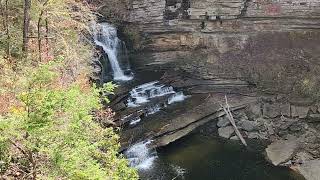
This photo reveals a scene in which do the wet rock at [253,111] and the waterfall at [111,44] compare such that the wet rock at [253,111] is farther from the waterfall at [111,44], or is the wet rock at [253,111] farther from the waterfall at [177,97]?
the waterfall at [111,44]

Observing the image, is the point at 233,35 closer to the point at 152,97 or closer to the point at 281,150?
the point at 152,97

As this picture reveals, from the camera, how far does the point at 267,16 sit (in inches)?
1101

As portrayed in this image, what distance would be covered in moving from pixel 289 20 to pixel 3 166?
2247 cm

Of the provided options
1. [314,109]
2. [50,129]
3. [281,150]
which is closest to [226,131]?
[281,150]

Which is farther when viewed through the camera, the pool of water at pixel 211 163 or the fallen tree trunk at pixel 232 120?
the fallen tree trunk at pixel 232 120

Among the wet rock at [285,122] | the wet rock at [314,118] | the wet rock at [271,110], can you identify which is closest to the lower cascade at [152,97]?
the wet rock at [271,110]

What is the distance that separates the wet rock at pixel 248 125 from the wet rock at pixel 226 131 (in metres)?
0.64

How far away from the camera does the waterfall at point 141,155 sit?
2095cm

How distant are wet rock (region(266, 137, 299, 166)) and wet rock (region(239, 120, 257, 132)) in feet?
5.07

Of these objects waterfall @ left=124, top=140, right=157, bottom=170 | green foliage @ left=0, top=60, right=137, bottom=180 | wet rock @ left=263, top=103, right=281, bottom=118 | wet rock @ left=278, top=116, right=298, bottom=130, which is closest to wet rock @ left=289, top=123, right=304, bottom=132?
wet rock @ left=278, top=116, right=298, bottom=130

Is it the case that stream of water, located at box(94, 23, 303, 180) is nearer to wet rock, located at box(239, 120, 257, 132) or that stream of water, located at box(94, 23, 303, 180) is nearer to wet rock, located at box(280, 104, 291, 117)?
wet rock, located at box(239, 120, 257, 132)

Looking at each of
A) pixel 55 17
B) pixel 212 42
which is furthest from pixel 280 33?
pixel 55 17

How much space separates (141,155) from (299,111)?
9.66 m

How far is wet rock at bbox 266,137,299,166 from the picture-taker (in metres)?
21.9
